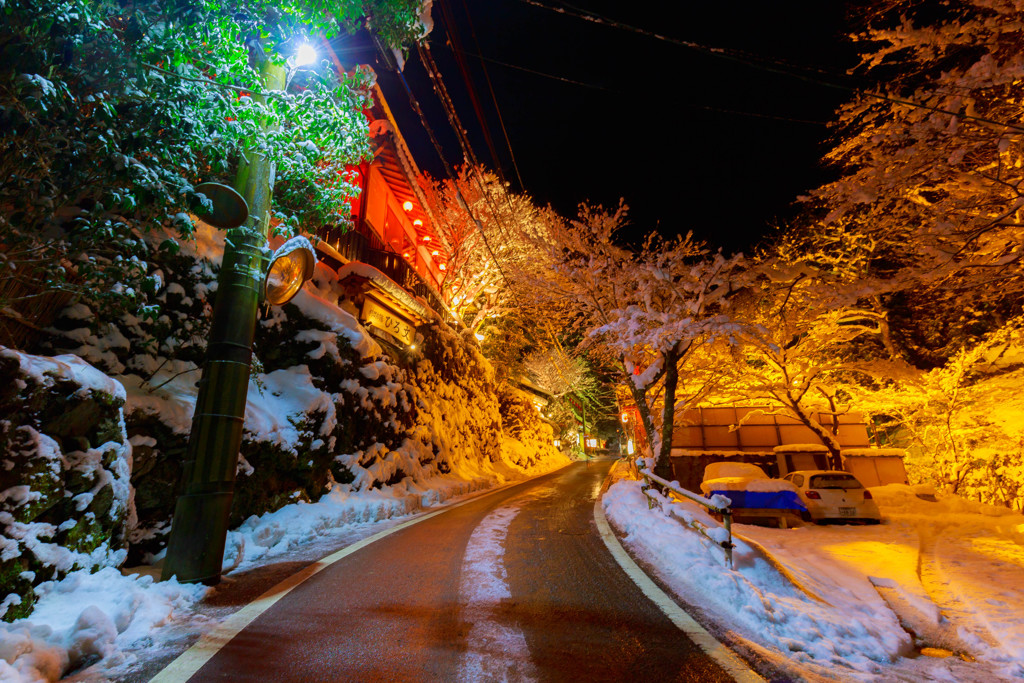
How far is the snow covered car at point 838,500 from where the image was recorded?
9.96 m

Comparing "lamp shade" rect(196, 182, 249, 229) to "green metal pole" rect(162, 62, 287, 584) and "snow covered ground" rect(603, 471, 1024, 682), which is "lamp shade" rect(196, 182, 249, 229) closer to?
"green metal pole" rect(162, 62, 287, 584)

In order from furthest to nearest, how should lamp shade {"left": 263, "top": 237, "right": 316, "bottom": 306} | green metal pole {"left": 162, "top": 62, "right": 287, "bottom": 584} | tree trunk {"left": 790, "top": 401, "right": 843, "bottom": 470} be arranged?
tree trunk {"left": 790, "top": 401, "right": 843, "bottom": 470} → lamp shade {"left": 263, "top": 237, "right": 316, "bottom": 306} → green metal pole {"left": 162, "top": 62, "right": 287, "bottom": 584}

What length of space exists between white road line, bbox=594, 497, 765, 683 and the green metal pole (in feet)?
14.9

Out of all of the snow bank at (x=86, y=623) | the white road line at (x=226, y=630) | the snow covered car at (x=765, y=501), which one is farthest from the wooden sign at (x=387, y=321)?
the snow covered car at (x=765, y=501)

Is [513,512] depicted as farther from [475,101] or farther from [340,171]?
[475,101]

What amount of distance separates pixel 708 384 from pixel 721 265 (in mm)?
5927

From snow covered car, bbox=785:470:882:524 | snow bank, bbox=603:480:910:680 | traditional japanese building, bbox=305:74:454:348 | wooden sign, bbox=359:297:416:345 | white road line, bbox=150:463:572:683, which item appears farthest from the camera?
wooden sign, bbox=359:297:416:345

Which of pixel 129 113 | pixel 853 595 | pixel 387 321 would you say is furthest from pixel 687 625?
pixel 387 321

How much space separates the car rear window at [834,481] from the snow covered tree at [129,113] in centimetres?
1201

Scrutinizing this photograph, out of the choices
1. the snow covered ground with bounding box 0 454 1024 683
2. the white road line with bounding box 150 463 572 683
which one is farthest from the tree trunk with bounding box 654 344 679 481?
the white road line with bounding box 150 463 572 683

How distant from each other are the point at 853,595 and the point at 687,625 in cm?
298

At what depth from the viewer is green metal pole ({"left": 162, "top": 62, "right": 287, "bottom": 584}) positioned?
4.58 m

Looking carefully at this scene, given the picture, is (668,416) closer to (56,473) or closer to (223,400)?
(223,400)

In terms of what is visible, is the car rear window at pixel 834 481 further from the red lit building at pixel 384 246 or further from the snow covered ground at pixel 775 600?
the red lit building at pixel 384 246
